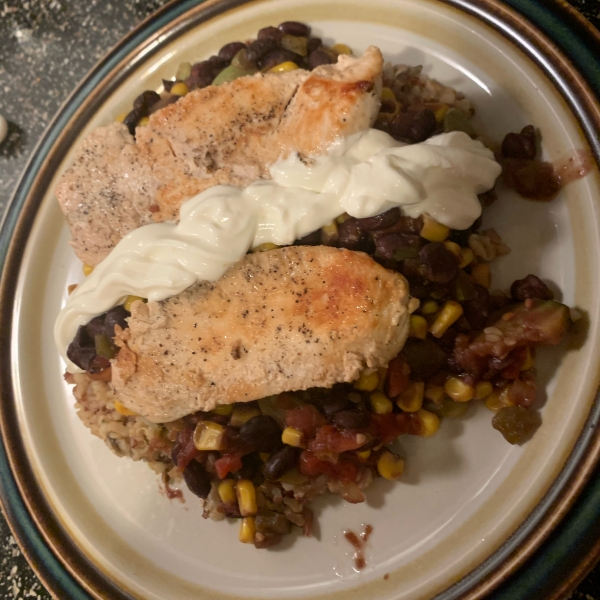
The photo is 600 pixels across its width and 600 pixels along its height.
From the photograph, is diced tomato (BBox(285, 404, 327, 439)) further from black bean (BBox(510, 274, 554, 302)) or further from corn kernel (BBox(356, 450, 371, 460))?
black bean (BBox(510, 274, 554, 302))

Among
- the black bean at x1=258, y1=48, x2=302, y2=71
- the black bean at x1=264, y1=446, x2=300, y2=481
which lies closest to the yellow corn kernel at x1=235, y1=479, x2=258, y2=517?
the black bean at x1=264, y1=446, x2=300, y2=481

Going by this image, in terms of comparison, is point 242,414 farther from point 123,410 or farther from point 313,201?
point 313,201

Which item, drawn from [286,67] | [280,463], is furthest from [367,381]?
[286,67]

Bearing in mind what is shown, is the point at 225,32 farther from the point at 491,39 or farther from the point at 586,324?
the point at 586,324

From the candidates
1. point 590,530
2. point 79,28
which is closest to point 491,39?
point 590,530

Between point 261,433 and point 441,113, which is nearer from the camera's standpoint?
point 261,433
